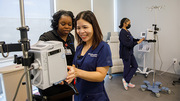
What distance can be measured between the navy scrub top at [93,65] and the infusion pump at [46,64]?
336mm

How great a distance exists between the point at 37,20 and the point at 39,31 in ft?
0.72

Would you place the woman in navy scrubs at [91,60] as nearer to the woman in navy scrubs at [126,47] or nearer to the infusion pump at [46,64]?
the infusion pump at [46,64]

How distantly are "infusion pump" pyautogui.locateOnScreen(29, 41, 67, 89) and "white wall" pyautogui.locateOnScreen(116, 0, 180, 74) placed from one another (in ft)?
9.71

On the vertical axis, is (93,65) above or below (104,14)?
below

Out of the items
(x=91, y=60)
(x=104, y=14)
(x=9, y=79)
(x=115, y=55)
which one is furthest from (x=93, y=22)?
(x=104, y=14)

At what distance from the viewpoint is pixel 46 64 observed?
1.90 ft

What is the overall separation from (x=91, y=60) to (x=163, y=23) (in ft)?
10.5

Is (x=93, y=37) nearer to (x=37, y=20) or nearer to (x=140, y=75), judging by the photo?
(x=37, y=20)

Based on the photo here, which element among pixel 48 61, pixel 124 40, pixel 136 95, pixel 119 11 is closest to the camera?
pixel 48 61

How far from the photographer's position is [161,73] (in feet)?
11.4

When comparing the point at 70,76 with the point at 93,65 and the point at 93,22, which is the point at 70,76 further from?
the point at 93,22

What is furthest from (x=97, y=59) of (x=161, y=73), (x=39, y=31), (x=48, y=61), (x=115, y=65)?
(x=161, y=73)

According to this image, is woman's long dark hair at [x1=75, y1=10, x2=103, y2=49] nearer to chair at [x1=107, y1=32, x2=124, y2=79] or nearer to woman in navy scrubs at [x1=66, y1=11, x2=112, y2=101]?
woman in navy scrubs at [x1=66, y1=11, x2=112, y2=101]

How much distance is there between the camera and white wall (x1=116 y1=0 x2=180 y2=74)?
319 cm
